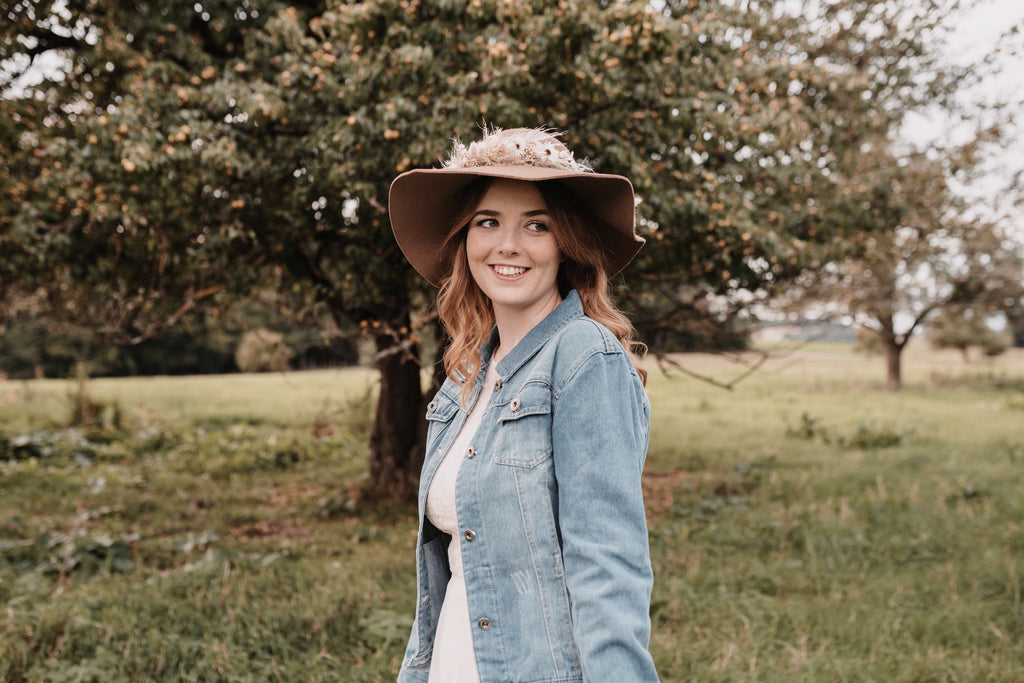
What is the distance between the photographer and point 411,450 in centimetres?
803

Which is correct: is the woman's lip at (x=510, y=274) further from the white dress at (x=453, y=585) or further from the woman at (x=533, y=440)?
the white dress at (x=453, y=585)

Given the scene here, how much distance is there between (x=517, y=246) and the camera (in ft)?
5.64

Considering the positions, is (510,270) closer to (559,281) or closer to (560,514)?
(559,281)

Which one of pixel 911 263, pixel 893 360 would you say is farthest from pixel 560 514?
pixel 893 360

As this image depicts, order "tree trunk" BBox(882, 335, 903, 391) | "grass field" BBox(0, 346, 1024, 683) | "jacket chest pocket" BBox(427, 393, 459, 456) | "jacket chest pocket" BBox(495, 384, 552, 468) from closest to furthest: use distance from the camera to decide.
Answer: "jacket chest pocket" BBox(495, 384, 552, 468) < "jacket chest pocket" BBox(427, 393, 459, 456) < "grass field" BBox(0, 346, 1024, 683) < "tree trunk" BBox(882, 335, 903, 391)

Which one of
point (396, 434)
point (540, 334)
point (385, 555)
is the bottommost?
point (385, 555)

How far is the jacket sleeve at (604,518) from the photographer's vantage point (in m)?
1.30

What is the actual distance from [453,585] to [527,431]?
523 millimetres

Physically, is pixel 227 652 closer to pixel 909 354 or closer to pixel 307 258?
pixel 307 258

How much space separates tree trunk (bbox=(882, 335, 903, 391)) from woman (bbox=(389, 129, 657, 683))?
23871 mm

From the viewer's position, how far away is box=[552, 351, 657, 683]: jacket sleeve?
1.30m

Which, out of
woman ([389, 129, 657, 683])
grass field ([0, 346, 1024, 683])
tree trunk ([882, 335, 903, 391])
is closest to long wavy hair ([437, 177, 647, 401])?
woman ([389, 129, 657, 683])

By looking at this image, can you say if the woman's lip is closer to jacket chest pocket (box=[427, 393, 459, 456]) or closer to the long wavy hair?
the long wavy hair

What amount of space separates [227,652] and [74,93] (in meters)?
4.87
